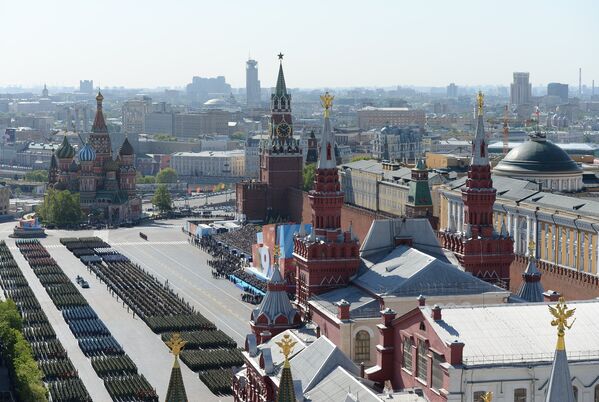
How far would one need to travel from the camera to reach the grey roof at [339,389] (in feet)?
174

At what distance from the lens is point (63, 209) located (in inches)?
6841

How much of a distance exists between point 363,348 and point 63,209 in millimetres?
116756

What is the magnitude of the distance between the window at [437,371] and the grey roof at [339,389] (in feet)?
8.74

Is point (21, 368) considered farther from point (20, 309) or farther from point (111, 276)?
point (111, 276)

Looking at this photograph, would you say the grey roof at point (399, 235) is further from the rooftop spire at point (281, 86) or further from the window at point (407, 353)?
the rooftop spire at point (281, 86)

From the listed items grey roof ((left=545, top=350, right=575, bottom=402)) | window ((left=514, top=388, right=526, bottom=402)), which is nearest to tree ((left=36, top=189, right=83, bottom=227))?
window ((left=514, top=388, right=526, bottom=402))

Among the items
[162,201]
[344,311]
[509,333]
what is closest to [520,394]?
[509,333]

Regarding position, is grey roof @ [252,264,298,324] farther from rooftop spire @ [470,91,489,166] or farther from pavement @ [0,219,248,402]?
rooftop spire @ [470,91,489,166]

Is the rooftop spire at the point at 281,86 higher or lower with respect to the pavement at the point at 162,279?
higher

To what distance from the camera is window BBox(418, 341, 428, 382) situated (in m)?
53.1

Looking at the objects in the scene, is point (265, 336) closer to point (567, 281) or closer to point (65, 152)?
point (567, 281)

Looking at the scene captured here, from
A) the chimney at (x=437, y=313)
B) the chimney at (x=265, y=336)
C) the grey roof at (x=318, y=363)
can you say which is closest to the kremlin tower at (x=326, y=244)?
the chimney at (x=265, y=336)

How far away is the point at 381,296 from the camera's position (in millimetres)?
62844

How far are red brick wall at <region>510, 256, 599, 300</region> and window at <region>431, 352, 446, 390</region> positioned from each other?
114 ft
